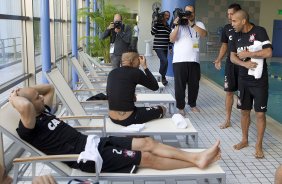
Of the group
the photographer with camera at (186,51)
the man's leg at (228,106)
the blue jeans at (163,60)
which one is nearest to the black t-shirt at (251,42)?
the man's leg at (228,106)

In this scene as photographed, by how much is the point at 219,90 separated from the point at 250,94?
3931 mm

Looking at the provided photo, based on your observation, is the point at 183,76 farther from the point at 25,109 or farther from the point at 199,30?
the point at 25,109

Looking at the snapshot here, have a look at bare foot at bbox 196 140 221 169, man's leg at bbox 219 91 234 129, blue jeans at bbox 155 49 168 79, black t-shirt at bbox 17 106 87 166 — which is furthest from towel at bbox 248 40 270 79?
blue jeans at bbox 155 49 168 79

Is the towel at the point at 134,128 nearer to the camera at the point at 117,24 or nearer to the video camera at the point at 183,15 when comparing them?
the video camera at the point at 183,15

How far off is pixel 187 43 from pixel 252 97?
6.01 feet

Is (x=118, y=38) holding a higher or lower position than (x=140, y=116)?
higher

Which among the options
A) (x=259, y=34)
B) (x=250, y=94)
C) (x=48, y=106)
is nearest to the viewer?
(x=48, y=106)

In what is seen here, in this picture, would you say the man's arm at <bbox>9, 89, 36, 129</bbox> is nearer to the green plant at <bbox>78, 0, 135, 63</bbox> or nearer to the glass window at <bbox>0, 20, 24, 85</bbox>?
the glass window at <bbox>0, 20, 24, 85</bbox>

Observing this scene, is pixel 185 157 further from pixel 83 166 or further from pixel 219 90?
pixel 219 90

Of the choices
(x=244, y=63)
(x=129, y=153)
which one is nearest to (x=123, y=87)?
(x=129, y=153)

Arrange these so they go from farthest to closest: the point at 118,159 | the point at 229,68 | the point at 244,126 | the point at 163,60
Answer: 1. the point at 163,60
2. the point at 229,68
3. the point at 244,126
4. the point at 118,159

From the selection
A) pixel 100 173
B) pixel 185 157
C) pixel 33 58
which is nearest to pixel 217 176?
pixel 185 157

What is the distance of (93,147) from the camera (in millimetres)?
2727

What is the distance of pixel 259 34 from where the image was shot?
12.2 feet
